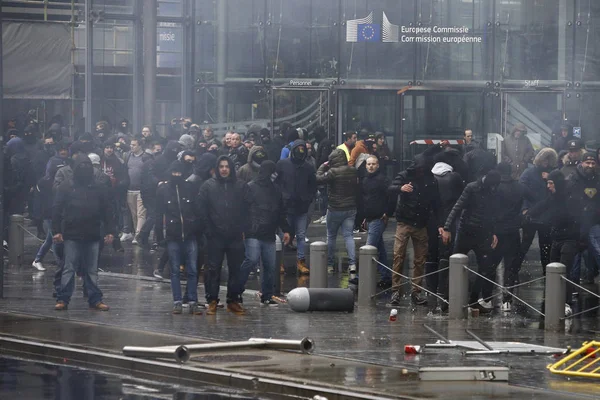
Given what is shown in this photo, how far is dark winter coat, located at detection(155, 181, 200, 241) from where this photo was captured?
1504 centimetres

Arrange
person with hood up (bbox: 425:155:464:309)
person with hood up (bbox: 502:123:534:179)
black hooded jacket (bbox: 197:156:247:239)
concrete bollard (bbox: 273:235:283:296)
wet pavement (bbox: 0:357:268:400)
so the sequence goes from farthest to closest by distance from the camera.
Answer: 1. person with hood up (bbox: 502:123:534:179)
2. concrete bollard (bbox: 273:235:283:296)
3. person with hood up (bbox: 425:155:464:309)
4. black hooded jacket (bbox: 197:156:247:239)
5. wet pavement (bbox: 0:357:268:400)

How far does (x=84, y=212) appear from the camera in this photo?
1504 centimetres

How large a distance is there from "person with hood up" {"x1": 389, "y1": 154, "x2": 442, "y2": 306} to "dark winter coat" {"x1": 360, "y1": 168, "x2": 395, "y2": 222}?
121cm

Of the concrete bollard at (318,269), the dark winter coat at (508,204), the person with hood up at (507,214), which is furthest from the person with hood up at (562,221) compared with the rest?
the concrete bollard at (318,269)

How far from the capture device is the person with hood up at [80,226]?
49.4ft

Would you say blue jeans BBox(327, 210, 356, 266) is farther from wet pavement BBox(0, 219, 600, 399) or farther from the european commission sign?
the european commission sign

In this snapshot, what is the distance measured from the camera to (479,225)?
50.3 feet

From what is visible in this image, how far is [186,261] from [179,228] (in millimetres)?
404

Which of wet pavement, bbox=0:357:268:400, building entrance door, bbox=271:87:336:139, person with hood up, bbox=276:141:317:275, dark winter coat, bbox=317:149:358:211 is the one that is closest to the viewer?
wet pavement, bbox=0:357:268:400

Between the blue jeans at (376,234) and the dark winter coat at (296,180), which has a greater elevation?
the dark winter coat at (296,180)

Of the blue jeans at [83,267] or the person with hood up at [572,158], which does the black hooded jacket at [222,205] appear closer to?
the blue jeans at [83,267]

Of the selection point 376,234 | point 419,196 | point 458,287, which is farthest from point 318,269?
point 458,287

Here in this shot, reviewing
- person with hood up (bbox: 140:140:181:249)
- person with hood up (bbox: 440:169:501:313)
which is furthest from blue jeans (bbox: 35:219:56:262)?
person with hood up (bbox: 440:169:501:313)

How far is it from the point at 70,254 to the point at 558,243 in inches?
209
